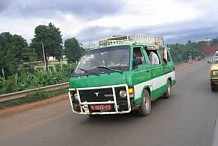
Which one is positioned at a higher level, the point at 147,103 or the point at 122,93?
the point at 122,93

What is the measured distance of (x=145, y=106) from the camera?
905 cm

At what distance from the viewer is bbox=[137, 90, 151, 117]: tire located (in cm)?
886

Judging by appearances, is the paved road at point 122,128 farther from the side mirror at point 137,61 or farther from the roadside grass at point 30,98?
the roadside grass at point 30,98

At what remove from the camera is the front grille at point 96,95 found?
811 centimetres

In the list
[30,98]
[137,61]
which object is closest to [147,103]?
[137,61]

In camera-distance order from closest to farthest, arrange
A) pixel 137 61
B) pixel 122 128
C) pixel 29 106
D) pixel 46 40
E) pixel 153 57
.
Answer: pixel 122 128 < pixel 137 61 < pixel 153 57 < pixel 29 106 < pixel 46 40

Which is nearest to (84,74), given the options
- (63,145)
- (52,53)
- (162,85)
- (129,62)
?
(129,62)

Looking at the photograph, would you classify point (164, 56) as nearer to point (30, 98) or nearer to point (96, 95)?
point (96, 95)

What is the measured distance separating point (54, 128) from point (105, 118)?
56.5 inches

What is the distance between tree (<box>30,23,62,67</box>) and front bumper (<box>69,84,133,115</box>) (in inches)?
2909

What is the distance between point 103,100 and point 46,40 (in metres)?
75.2

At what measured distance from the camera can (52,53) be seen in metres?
85.4

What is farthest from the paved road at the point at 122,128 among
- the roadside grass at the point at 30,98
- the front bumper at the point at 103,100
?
the roadside grass at the point at 30,98

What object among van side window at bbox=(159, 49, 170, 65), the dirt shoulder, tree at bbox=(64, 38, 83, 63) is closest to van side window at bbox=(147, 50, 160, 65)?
van side window at bbox=(159, 49, 170, 65)
